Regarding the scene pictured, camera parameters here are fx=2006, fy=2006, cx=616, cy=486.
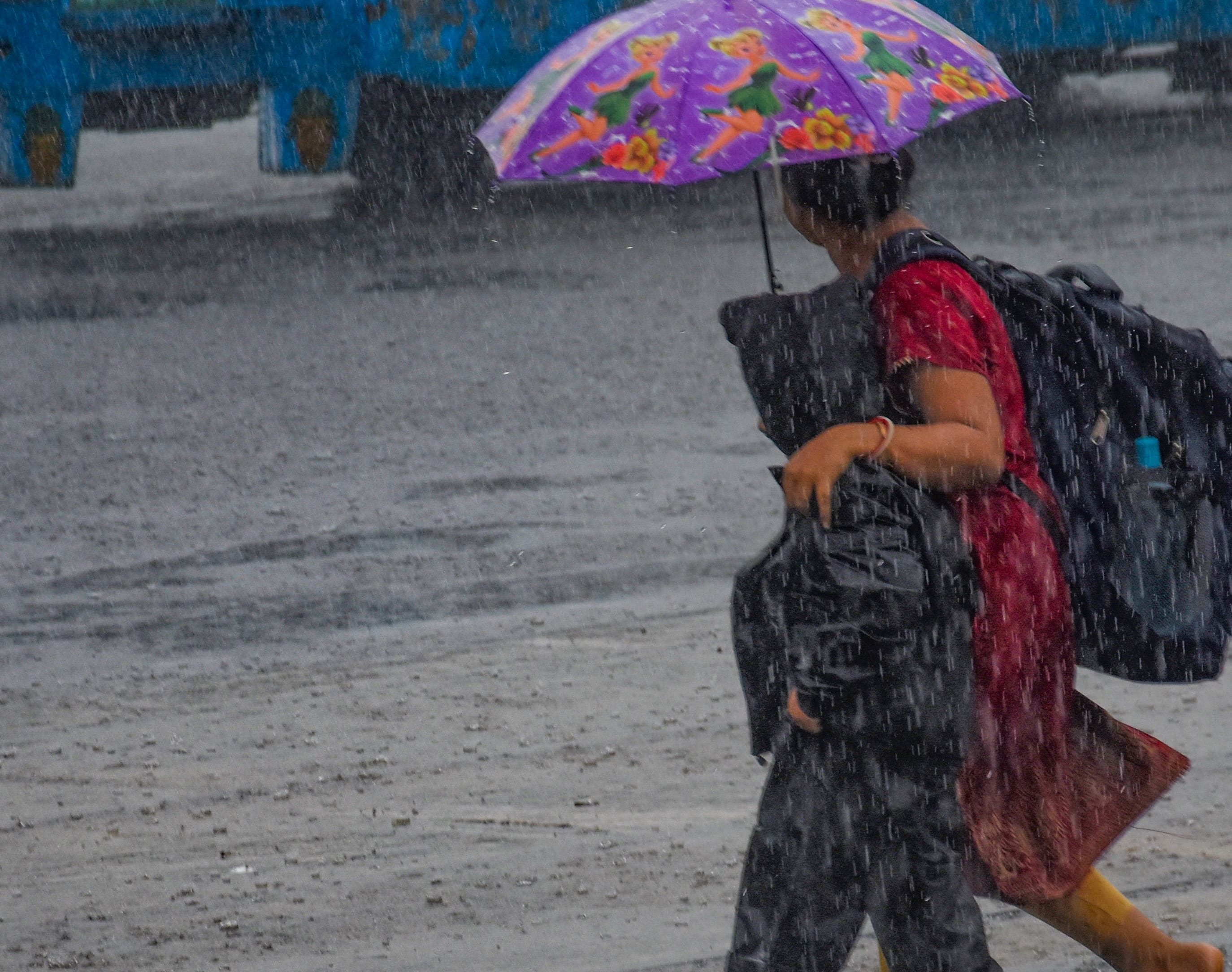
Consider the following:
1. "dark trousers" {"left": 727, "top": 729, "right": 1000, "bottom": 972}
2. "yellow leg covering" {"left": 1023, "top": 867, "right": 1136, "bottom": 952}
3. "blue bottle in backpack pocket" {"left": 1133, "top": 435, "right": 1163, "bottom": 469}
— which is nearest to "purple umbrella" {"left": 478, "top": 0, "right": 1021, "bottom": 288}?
"blue bottle in backpack pocket" {"left": 1133, "top": 435, "right": 1163, "bottom": 469}

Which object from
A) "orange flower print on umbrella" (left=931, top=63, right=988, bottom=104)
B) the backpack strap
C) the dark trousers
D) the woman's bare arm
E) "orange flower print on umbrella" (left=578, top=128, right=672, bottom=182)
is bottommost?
the dark trousers

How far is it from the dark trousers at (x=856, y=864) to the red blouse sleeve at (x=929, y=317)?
0.56 meters

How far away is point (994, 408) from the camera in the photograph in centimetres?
283

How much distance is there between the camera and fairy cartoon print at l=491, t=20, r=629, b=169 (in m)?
3.07

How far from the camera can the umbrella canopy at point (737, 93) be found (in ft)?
9.45

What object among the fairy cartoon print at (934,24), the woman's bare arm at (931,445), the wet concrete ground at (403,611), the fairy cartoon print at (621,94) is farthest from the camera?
the wet concrete ground at (403,611)

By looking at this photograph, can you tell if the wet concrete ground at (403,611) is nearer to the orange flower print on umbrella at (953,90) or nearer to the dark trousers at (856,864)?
the dark trousers at (856,864)

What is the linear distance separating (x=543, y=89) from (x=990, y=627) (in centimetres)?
108

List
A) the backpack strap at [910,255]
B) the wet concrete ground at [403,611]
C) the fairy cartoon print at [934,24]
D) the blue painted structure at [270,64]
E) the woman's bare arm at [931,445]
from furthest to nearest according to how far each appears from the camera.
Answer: the blue painted structure at [270,64] < the wet concrete ground at [403,611] < the fairy cartoon print at [934,24] < the backpack strap at [910,255] < the woman's bare arm at [931,445]

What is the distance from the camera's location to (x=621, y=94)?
2.99 metres

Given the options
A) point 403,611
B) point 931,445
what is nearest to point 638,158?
point 931,445

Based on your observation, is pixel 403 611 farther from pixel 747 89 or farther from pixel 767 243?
pixel 747 89

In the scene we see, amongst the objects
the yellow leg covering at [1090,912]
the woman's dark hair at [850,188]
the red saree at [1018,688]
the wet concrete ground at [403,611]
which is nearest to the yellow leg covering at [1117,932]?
the yellow leg covering at [1090,912]

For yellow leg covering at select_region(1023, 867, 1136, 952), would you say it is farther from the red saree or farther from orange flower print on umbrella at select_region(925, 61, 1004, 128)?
orange flower print on umbrella at select_region(925, 61, 1004, 128)
